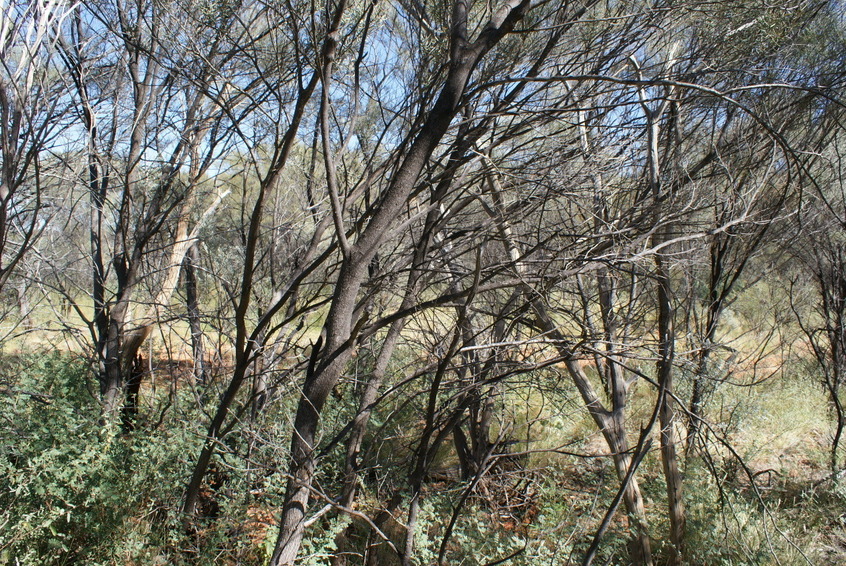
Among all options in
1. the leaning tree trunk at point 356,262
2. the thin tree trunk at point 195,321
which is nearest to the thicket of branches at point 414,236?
the leaning tree trunk at point 356,262

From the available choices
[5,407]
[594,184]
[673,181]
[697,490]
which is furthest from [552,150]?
[5,407]

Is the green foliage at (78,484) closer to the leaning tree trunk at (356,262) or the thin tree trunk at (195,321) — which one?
the thin tree trunk at (195,321)

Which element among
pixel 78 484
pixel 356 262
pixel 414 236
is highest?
pixel 414 236

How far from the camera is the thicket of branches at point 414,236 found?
8.87 feet

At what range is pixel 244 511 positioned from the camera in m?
4.19

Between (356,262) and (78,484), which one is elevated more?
(356,262)

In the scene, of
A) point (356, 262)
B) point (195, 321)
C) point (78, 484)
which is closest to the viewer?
point (356, 262)

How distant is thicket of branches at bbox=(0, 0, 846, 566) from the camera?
271 cm

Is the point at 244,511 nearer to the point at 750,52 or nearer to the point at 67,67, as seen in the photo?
the point at 67,67

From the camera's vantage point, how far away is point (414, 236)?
461 cm

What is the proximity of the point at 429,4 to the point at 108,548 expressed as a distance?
4.15m

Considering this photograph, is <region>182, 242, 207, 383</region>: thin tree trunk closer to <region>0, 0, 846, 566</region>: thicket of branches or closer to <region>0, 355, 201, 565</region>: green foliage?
<region>0, 0, 846, 566</region>: thicket of branches

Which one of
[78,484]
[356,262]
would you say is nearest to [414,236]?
[356,262]

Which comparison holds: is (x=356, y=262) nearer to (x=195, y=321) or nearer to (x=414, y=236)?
(x=414, y=236)
